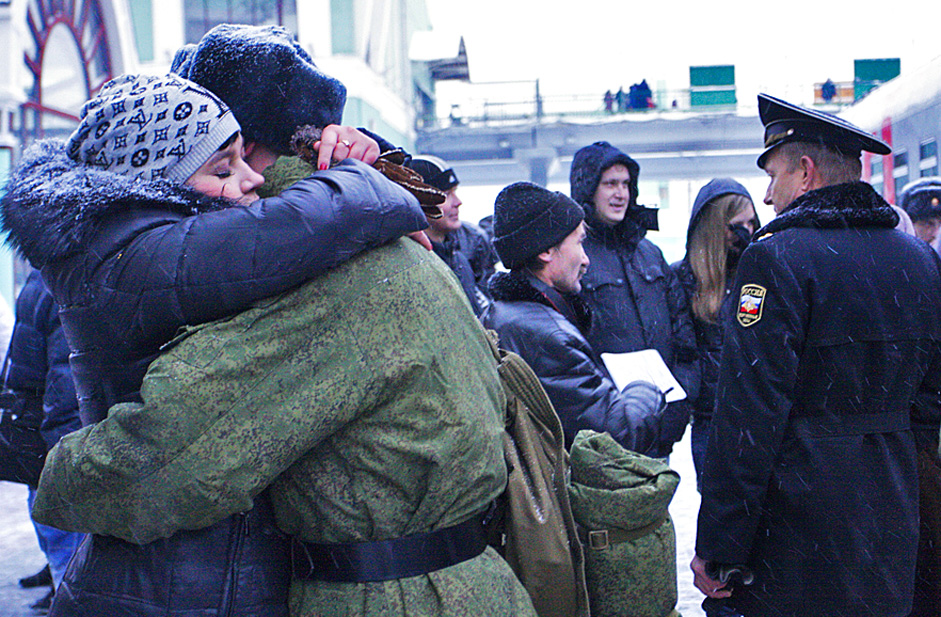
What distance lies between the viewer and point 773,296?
2.16m

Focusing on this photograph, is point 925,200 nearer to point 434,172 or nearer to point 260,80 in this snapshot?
point 434,172


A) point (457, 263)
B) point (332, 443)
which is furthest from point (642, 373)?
point (457, 263)

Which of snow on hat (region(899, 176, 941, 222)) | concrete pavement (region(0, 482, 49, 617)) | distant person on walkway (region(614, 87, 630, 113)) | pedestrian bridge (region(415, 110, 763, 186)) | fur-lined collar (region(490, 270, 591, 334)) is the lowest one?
concrete pavement (region(0, 482, 49, 617))

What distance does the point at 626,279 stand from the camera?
3.94 m

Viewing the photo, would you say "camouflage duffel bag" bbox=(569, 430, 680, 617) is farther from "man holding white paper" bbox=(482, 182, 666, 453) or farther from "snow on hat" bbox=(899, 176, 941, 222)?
"snow on hat" bbox=(899, 176, 941, 222)

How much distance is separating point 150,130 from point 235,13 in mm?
20142

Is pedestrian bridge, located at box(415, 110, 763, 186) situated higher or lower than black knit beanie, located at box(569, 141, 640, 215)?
higher

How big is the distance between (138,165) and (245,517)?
551 mm

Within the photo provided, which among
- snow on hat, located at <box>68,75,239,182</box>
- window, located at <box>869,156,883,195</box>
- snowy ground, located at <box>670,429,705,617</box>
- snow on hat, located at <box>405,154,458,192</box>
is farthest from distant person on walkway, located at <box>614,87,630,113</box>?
snow on hat, located at <box>68,75,239,182</box>

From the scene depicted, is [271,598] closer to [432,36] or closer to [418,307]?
[418,307]

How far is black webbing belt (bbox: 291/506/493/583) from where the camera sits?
1.23 meters

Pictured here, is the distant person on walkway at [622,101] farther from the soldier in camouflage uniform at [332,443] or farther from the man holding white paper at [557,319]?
the soldier in camouflage uniform at [332,443]

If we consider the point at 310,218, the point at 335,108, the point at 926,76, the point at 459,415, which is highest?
the point at 926,76

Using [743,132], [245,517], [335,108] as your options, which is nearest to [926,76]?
[335,108]
